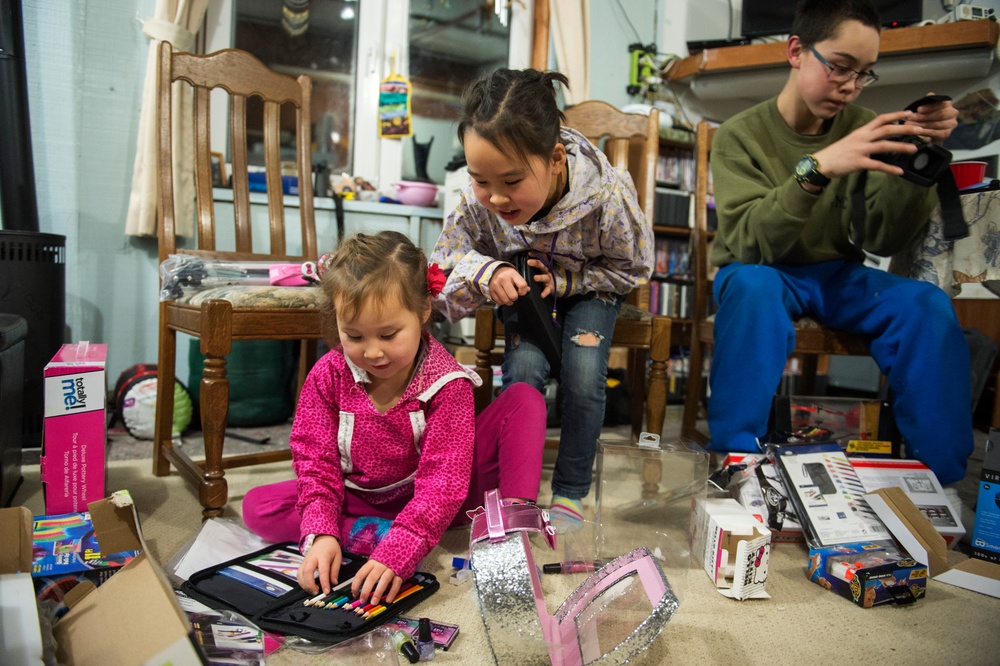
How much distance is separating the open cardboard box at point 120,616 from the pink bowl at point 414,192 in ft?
5.80

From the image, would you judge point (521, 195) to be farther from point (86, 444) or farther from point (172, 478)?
point (172, 478)

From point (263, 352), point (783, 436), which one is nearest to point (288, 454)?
point (263, 352)

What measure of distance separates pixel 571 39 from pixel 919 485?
215 cm

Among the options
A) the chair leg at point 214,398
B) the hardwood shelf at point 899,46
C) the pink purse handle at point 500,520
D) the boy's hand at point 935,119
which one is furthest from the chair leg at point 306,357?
the hardwood shelf at point 899,46

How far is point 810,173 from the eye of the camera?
122cm

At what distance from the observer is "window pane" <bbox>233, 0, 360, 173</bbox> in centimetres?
235

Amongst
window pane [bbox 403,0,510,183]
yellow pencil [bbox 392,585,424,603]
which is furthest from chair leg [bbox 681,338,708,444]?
window pane [bbox 403,0,510,183]

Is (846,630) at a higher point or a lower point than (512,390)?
lower

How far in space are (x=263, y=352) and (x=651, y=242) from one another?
4.17ft

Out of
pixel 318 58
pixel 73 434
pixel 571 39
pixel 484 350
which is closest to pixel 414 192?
pixel 318 58

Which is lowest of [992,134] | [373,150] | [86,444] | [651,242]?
[86,444]

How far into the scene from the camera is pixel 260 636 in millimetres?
690

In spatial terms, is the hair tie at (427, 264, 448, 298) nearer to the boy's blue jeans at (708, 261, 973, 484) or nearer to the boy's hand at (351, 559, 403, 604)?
the boy's hand at (351, 559, 403, 604)

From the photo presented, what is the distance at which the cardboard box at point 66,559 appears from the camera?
78 centimetres
